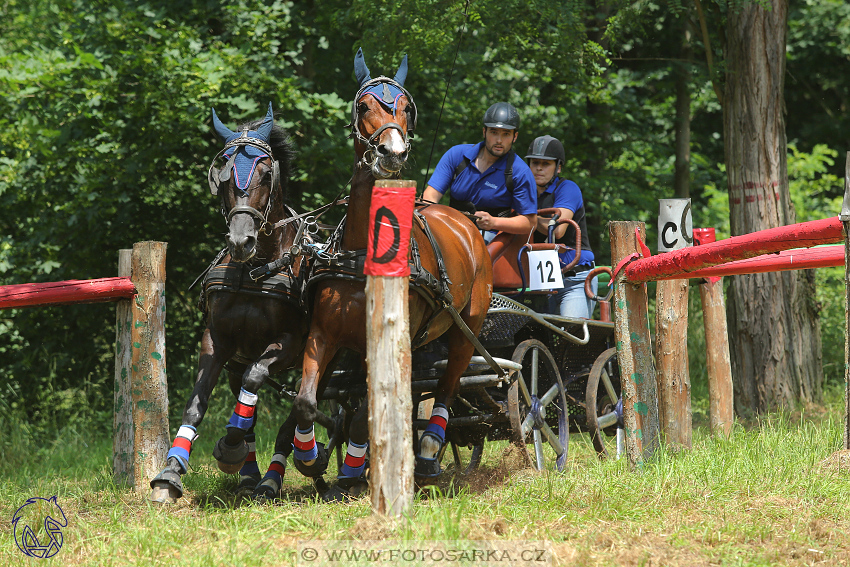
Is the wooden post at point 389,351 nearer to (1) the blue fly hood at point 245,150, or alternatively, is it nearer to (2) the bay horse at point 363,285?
(2) the bay horse at point 363,285

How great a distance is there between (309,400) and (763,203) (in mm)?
5100

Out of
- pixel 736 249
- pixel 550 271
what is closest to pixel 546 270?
pixel 550 271

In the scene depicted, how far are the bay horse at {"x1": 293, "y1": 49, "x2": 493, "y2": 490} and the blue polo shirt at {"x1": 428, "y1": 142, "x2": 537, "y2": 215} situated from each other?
106 cm

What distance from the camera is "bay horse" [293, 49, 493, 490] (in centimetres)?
402

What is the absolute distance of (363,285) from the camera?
415 cm

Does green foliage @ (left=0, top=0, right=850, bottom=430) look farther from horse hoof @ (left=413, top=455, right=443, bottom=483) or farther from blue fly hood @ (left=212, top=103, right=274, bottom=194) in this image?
horse hoof @ (left=413, top=455, right=443, bottom=483)

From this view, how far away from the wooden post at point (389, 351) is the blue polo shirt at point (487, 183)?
2.44 metres

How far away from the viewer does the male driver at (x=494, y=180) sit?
5.80 metres

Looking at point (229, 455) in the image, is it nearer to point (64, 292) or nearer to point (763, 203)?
point (64, 292)

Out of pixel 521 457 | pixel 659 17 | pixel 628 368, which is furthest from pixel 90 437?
pixel 659 17

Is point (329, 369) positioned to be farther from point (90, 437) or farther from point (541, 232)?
point (90, 437)

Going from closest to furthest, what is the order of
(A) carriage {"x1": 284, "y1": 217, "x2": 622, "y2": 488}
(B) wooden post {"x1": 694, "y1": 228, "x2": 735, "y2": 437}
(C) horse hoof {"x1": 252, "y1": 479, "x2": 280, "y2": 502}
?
(C) horse hoof {"x1": 252, "y1": 479, "x2": 280, "y2": 502}
(A) carriage {"x1": 284, "y1": 217, "x2": 622, "y2": 488}
(B) wooden post {"x1": 694, "y1": 228, "x2": 735, "y2": 437}

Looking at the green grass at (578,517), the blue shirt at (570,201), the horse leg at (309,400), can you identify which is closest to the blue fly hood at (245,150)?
the horse leg at (309,400)

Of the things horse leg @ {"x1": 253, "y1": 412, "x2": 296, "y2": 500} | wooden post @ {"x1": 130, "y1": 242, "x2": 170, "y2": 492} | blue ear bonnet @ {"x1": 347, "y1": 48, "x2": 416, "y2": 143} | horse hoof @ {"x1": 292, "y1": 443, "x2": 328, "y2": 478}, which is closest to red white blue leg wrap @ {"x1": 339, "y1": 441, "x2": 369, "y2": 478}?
horse hoof @ {"x1": 292, "y1": 443, "x2": 328, "y2": 478}
